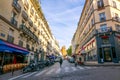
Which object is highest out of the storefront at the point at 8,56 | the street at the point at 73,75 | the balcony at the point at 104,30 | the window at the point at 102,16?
the window at the point at 102,16

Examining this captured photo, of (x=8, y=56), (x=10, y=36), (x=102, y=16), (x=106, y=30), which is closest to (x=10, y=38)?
(x=10, y=36)

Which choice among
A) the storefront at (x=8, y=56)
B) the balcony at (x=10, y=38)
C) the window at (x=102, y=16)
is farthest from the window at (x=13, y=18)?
the window at (x=102, y=16)

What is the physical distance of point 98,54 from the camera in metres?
26.6

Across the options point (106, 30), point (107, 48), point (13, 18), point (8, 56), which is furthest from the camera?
point (106, 30)

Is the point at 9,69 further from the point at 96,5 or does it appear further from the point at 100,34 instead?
the point at 96,5

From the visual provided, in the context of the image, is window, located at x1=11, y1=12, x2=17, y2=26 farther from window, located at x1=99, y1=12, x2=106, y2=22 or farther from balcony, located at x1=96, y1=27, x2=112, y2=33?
window, located at x1=99, y1=12, x2=106, y2=22

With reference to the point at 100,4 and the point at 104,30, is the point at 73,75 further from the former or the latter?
the point at 100,4

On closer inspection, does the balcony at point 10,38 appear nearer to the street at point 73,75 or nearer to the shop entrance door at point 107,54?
the street at point 73,75

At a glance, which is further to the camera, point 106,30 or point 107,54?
point 106,30

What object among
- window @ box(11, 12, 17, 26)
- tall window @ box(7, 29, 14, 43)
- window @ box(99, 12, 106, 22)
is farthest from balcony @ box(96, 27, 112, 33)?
tall window @ box(7, 29, 14, 43)

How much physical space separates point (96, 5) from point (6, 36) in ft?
74.1

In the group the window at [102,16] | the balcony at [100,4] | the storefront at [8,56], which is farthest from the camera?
the balcony at [100,4]

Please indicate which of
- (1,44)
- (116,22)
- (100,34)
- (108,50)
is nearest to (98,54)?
(108,50)

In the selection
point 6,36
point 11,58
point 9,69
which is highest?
point 6,36
